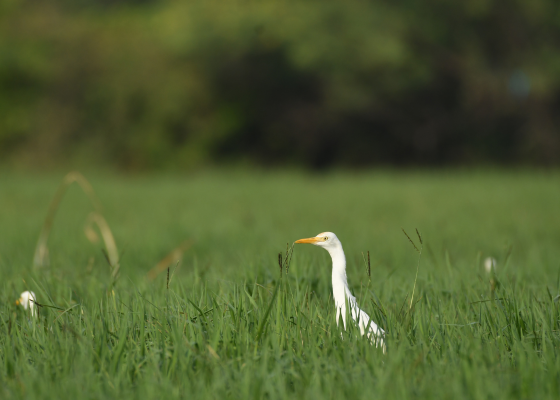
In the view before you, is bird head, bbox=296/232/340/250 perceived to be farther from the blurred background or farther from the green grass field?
the blurred background

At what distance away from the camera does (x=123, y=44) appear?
78.8ft

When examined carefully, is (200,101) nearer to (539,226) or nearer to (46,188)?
(46,188)

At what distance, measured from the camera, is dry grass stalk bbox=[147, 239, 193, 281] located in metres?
5.09

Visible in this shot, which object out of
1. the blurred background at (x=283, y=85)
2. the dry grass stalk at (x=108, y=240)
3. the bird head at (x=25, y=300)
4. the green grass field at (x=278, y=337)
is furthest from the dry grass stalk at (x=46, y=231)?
the blurred background at (x=283, y=85)

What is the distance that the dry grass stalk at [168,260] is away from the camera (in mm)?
5091

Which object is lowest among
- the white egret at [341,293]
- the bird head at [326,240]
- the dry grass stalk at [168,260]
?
the dry grass stalk at [168,260]

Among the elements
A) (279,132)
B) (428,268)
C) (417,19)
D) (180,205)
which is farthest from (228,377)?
(279,132)

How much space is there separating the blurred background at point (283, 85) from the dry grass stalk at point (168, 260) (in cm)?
1447

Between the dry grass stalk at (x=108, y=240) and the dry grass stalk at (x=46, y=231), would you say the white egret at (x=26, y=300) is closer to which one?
the dry grass stalk at (x=108, y=240)

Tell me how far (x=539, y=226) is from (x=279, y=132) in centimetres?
1737

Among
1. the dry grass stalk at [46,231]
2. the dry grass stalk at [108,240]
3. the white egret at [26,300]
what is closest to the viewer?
the white egret at [26,300]

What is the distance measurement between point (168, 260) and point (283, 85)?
1900 centimetres

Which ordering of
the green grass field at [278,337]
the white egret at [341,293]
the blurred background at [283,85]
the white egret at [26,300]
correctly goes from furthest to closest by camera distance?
the blurred background at [283,85]
the white egret at [26,300]
the white egret at [341,293]
the green grass field at [278,337]

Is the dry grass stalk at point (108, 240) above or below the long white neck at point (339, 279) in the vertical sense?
below
